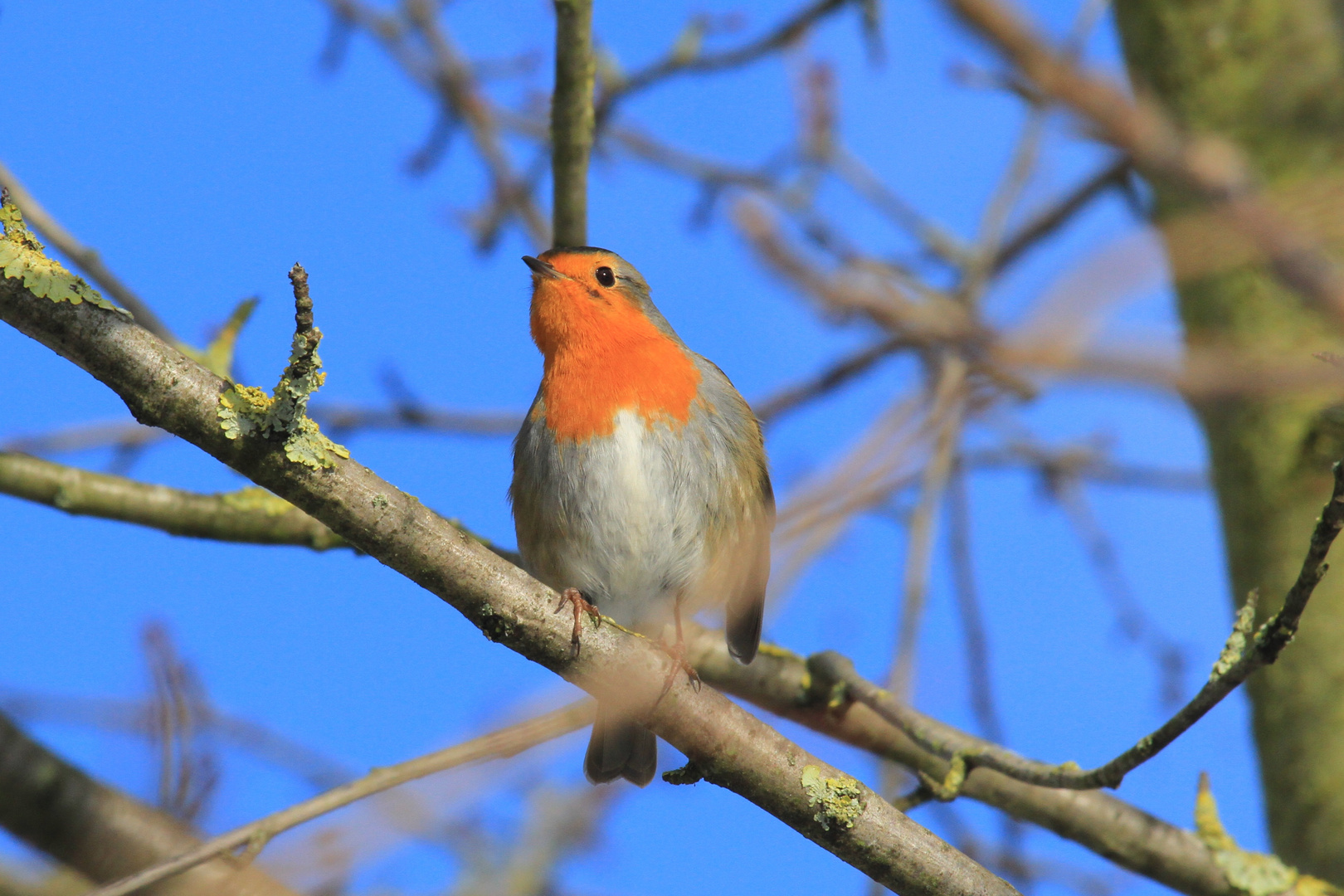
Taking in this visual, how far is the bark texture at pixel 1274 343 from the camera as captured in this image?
147 inches

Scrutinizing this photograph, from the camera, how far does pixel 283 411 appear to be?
2.07 m

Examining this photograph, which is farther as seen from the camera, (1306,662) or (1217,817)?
(1306,662)

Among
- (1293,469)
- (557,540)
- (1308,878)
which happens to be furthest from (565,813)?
(1293,469)

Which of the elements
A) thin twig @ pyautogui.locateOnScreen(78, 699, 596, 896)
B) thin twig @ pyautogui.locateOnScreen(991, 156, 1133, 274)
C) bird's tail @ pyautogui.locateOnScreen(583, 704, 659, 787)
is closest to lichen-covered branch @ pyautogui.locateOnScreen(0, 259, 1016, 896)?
thin twig @ pyautogui.locateOnScreen(78, 699, 596, 896)

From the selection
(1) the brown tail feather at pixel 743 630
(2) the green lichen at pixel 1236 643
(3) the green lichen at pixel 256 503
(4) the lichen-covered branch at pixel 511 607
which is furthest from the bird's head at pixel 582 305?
(2) the green lichen at pixel 1236 643

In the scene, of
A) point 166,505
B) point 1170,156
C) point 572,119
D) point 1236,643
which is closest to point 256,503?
point 166,505

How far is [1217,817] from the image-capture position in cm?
334

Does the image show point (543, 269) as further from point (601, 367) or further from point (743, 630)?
point (743, 630)

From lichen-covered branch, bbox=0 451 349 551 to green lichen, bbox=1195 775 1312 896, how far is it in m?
2.63

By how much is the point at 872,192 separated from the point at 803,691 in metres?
2.61

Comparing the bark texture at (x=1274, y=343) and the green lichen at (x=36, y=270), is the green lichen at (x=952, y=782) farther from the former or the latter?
the green lichen at (x=36, y=270)

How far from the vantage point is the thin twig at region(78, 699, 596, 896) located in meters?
2.18

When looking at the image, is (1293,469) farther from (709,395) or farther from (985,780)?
(709,395)

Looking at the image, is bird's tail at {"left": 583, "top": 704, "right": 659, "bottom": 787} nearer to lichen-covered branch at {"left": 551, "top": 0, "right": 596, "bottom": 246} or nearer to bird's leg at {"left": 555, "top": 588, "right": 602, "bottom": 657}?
bird's leg at {"left": 555, "top": 588, "right": 602, "bottom": 657}
